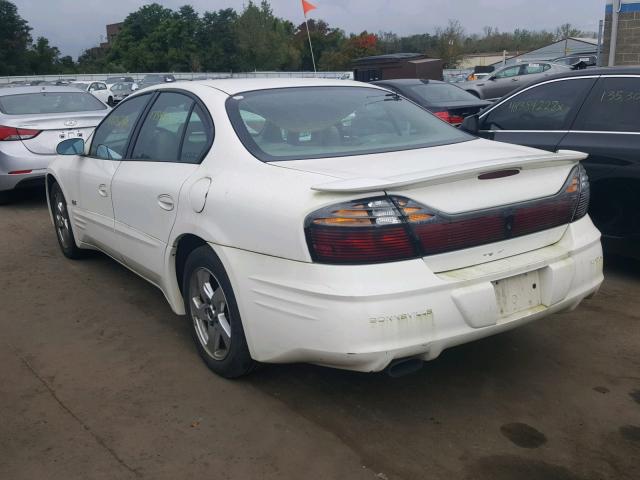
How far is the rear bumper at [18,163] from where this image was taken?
25.9ft

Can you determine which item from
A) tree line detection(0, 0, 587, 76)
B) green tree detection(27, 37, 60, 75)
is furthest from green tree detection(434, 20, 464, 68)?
green tree detection(27, 37, 60, 75)

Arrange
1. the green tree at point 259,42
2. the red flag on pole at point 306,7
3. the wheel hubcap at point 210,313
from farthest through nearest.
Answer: the green tree at point 259,42
the red flag on pole at point 306,7
the wheel hubcap at point 210,313

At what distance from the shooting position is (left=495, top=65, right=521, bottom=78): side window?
2362 cm

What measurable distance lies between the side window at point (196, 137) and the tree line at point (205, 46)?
60235mm

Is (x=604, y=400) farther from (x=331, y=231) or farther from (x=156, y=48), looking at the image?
(x=156, y=48)

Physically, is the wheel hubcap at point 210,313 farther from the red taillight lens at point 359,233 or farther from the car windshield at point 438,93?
the car windshield at point 438,93

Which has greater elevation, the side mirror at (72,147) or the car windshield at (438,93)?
the side mirror at (72,147)

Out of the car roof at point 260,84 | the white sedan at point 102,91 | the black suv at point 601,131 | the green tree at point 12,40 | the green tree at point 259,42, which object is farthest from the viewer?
the green tree at point 259,42

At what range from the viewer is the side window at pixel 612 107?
4.95 meters

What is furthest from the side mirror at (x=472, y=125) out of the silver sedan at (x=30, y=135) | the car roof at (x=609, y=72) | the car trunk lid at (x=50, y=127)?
the silver sedan at (x=30, y=135)

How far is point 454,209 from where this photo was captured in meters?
2.92

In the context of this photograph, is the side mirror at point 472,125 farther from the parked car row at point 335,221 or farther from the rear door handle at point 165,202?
the rear door handle at point 165,202

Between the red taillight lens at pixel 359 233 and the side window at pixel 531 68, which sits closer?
the red taillight lens at pixel 359 233

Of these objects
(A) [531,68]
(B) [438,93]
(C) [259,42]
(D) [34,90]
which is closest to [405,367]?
(D) [34,90]
